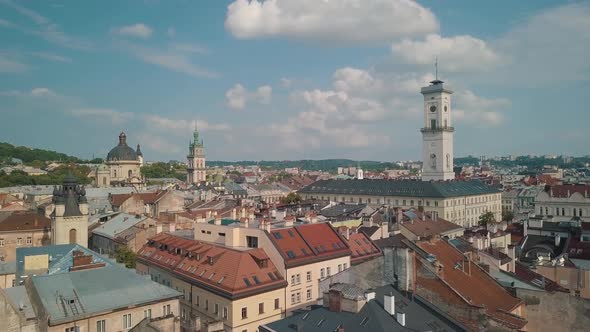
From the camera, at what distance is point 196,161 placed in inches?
7653

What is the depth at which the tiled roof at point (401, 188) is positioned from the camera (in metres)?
118

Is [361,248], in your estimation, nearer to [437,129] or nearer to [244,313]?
[244,313]

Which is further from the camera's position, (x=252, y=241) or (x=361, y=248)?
(x=361, y=248)

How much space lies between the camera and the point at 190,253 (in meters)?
42.6

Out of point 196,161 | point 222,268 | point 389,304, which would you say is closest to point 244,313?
point 222,268

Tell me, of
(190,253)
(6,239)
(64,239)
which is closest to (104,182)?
(6,239)

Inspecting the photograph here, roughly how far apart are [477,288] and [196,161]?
17450 cm

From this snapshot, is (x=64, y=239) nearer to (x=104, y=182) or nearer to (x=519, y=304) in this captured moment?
(x=519, y=304)

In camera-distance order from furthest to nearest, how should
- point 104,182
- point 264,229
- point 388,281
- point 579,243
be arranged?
point 104,182, point 579,243, point 264,229, point 388,281

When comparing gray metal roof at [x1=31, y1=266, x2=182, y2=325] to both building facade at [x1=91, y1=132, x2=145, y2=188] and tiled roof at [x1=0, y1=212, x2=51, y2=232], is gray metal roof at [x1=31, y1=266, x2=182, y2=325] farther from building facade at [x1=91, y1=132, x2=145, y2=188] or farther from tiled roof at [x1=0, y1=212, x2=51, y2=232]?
building facade at [x1=91, y1=132, x2=145, y2=188]

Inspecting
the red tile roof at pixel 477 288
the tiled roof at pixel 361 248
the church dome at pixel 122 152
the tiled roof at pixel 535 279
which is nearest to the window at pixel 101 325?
the red tile roof at pixel 477 288

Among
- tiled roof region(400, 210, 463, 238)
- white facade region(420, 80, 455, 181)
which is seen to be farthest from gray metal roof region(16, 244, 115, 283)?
white facade region(420, 80, 455, 181)

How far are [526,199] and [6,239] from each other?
13932 centimetres

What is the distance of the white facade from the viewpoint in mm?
151750
